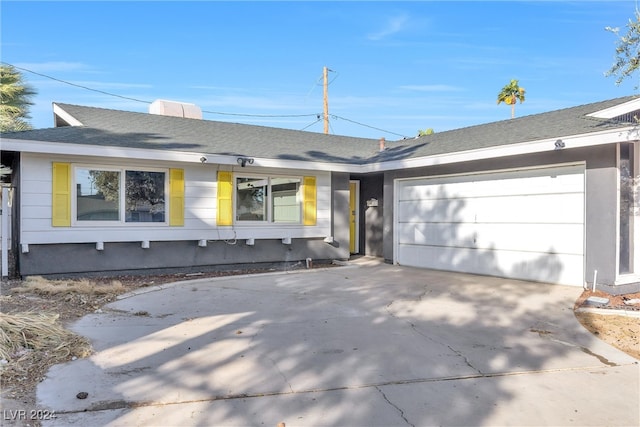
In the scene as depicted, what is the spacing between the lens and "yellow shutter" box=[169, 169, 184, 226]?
949 centimetres

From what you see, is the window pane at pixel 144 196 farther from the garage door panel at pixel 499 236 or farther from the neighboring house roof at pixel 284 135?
the garage door panel at pixel 499 236

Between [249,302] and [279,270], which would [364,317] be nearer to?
[249,302]

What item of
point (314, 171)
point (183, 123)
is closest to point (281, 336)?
point (314, 171)

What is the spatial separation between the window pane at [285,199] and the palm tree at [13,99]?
9.21 m

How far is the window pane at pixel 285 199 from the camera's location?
10828 millimetres

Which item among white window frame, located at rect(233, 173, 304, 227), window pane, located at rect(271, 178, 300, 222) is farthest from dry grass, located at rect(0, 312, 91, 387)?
window pane, located at rect(271, 178, 300, 222)

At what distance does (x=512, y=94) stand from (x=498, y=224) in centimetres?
2670

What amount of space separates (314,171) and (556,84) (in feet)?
24.9

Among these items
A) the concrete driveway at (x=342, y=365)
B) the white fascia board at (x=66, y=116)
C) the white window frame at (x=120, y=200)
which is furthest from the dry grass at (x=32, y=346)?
the white fascia board at (x=66, y=116)

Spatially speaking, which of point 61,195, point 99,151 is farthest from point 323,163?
point 61,195

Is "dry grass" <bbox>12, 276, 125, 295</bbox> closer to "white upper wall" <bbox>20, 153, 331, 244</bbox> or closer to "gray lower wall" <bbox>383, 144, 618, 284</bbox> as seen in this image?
"white upper wall" <bbox>20, 153, 331, 244</bbox>

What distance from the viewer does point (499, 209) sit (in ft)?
29.6

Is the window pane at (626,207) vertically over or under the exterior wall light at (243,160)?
under

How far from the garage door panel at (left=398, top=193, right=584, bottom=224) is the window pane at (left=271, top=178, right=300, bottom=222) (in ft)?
9.11
